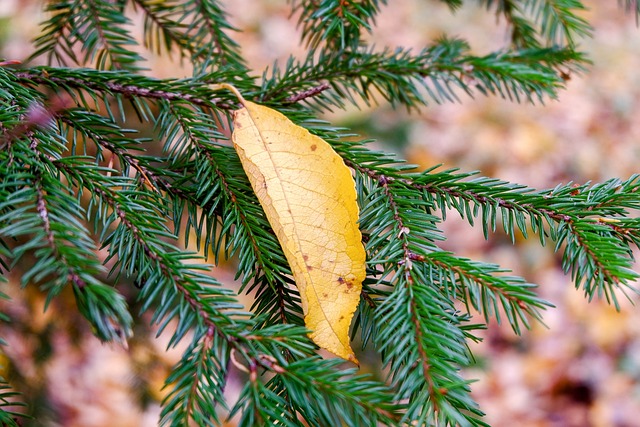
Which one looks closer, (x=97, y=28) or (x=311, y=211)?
(x=311, y=211)

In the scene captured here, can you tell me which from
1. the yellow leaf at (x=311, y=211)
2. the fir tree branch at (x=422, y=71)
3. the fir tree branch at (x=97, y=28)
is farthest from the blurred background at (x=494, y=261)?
the yellow leaf at (x=311, y=211)

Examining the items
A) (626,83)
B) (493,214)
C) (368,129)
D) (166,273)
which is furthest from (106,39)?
(626,83)

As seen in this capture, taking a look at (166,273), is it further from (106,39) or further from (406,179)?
(106,39)

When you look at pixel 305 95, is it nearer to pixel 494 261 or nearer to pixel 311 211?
pixel 311 211

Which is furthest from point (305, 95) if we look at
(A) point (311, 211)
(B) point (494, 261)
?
(B) point (494, 261)

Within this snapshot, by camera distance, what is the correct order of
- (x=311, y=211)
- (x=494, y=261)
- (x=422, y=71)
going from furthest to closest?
(x=494, y=261) < (x=422, y=71) < (x=311, y=211)

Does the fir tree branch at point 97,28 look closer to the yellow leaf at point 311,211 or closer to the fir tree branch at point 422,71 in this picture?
the fir tree branch at point 422,71

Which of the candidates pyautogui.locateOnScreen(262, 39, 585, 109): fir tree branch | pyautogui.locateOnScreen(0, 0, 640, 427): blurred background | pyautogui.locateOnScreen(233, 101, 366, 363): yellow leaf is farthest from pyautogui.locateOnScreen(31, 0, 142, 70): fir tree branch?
pyautogui.locateOnScreen(0, 0, 640, 427): blurred background
